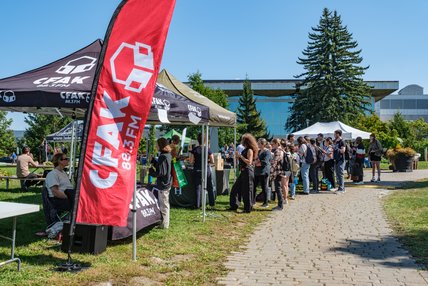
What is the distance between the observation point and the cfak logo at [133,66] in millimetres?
5539

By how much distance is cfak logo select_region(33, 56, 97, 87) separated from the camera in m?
7.07

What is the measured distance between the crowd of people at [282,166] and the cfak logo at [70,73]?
4.30 meters

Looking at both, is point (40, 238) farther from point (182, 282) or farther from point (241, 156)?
point (241, 156)

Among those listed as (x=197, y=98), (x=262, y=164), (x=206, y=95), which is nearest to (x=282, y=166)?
(x=262, y=164)

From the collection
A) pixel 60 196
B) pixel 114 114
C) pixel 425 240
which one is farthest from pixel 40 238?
pixel 425 240

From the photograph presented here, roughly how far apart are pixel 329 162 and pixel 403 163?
12.8 meters

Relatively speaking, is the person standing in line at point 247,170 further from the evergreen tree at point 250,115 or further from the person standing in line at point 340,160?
the evergreen tree at point 250,115

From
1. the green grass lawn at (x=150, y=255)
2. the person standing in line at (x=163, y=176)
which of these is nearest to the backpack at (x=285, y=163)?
the green grass lawn at (x=150, y=255)

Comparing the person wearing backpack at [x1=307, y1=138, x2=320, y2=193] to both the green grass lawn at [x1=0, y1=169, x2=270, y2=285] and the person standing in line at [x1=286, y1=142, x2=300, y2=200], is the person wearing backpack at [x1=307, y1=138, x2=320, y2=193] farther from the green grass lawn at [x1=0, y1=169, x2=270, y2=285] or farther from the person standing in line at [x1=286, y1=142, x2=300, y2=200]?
the green grass lawn at [x1=0, y1=169, x2=270, y2=285]

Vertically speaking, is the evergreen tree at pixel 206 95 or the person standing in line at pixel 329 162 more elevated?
the evergreen tree at pixel 206 95

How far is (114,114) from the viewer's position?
217 inches

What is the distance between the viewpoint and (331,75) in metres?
50.5

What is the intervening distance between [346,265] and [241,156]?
4.86 meters

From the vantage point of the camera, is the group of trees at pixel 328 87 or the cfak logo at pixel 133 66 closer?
the cfak logo at pixel 133 66
